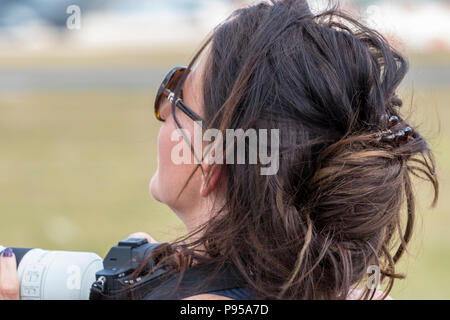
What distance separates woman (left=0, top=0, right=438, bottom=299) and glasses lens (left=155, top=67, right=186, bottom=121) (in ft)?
0.21

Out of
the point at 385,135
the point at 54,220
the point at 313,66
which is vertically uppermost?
the point at 313,66

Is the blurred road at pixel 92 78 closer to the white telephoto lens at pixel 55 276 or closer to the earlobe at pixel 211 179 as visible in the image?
the earlobe at pixel 211 179

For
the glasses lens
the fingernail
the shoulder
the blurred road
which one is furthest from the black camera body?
the blurred road

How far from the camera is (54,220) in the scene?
217 inches

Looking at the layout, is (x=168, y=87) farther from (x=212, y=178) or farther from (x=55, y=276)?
(x=55, y=276)

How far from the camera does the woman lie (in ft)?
4.53

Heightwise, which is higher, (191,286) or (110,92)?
(110,92)

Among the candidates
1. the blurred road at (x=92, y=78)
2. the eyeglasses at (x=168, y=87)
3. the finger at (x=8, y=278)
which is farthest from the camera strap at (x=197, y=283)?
the blurred road at (x=92, y=78)

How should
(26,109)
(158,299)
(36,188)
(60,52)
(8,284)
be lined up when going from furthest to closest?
1. (60,52)
2. (26,109)
3. (36,188)
4. (8,284)
5. (158,299)

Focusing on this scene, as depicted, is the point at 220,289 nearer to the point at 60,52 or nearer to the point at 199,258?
the point at 199,258

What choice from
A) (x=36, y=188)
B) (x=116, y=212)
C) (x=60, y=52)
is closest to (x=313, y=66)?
(x=116, y=212)

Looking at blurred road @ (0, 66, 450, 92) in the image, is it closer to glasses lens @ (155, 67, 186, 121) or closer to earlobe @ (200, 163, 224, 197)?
glasses lens @ (155, 67, 186, 121)

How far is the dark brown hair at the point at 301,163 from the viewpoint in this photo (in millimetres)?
1381
